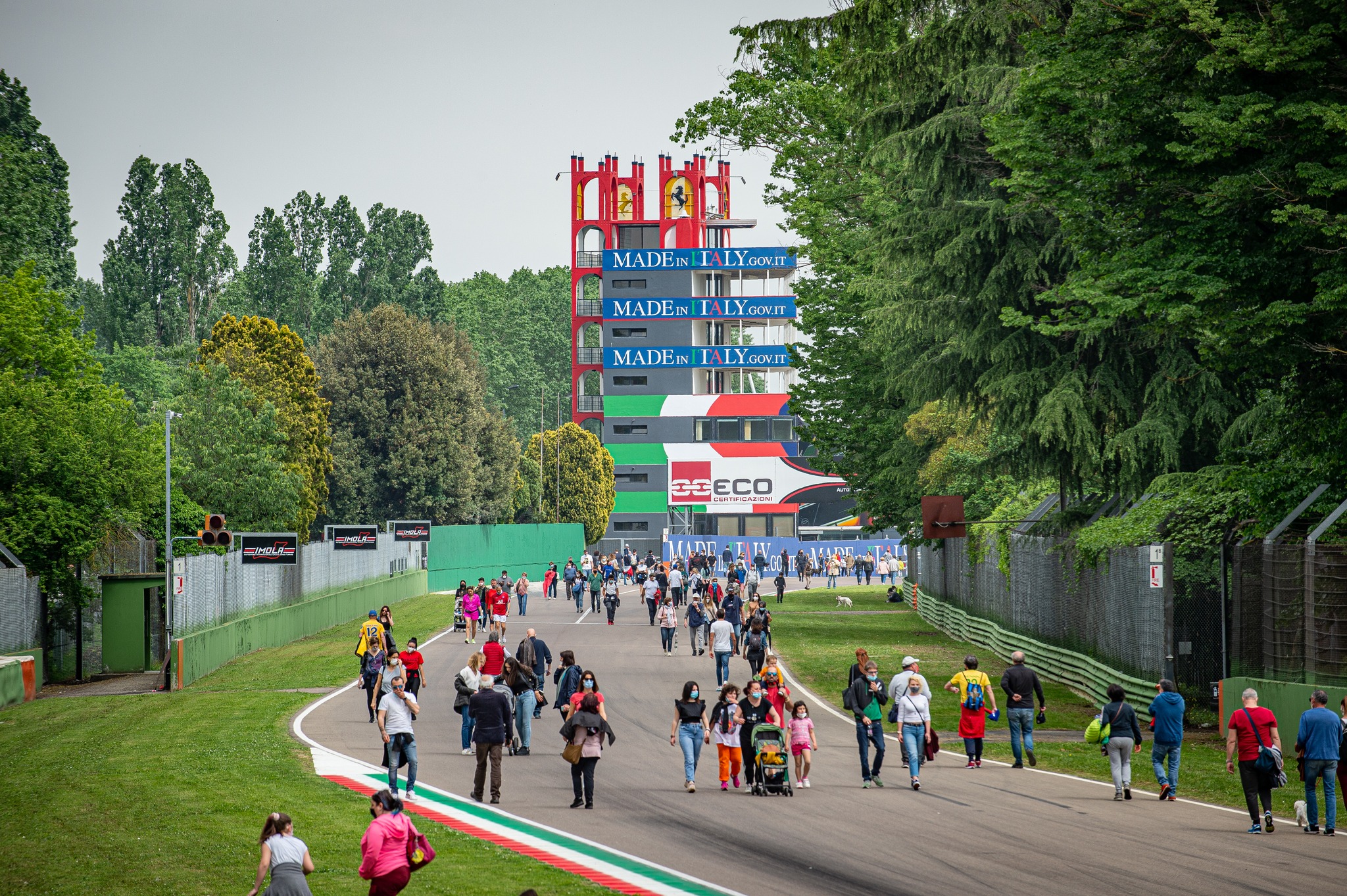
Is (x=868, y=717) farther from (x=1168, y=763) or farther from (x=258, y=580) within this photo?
(x=258, y=580)

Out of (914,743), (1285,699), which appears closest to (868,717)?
(914,743)

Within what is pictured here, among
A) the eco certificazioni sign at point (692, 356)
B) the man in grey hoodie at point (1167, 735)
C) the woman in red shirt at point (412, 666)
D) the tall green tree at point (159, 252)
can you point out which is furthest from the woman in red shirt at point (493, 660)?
the eco certificazioni sign at point (692, 356)

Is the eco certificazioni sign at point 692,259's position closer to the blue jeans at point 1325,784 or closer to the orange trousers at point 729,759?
the orange trousers at point 729,759

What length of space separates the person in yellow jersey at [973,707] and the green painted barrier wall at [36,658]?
21204 millimetres

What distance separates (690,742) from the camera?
1823cm

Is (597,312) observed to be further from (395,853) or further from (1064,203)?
(395,853)

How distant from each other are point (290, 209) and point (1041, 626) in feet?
285

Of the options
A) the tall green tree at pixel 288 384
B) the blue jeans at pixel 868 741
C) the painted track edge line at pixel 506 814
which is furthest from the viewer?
the tall green tree at pixel 288 384

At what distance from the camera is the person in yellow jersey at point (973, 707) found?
65.0 ft

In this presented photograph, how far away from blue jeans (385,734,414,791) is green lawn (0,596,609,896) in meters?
0.50

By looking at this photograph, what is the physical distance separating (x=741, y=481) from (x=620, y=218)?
27420 millimetres

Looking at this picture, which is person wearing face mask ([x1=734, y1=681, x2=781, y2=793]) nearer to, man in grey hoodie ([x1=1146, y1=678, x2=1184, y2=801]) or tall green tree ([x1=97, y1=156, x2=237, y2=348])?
man in grey hoodie ([x1=1146, y1=678, x2=1184, y2=801])

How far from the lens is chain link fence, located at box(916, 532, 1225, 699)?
927 inches

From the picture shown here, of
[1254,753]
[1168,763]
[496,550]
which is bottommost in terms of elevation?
[496,550]
